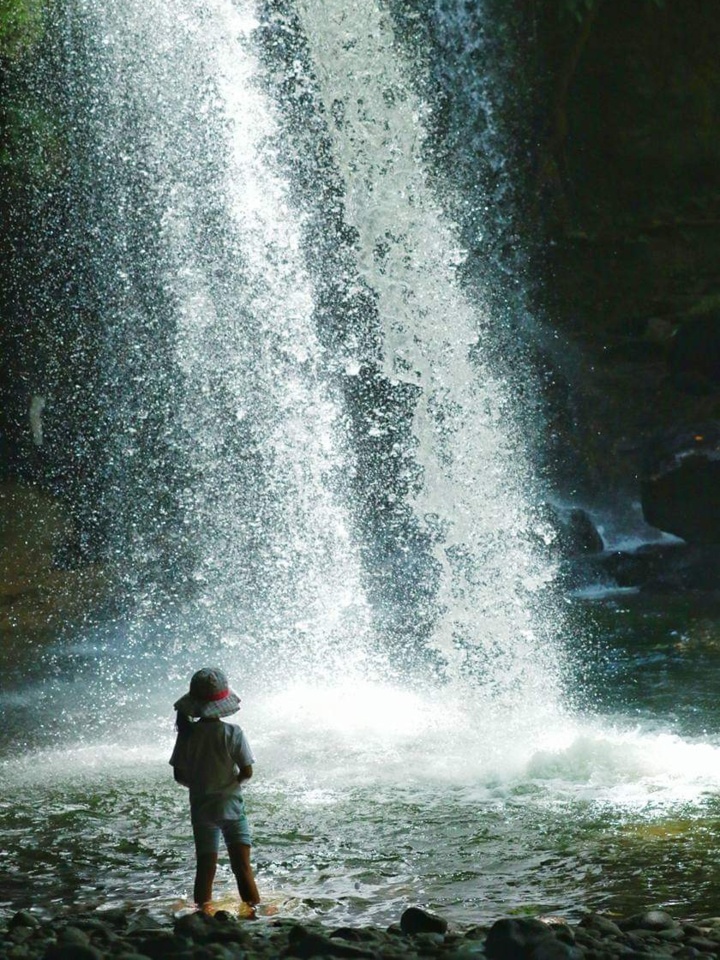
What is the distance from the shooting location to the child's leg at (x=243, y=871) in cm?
538

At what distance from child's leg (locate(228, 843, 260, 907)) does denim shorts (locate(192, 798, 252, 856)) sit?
25 mm

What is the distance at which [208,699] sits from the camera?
17.6 feet

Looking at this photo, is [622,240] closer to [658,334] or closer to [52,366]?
[658,334]

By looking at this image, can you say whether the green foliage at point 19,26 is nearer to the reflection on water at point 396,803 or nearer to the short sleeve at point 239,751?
the reflection on water at point 396,803

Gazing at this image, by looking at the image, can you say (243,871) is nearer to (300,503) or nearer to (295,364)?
(300,503)

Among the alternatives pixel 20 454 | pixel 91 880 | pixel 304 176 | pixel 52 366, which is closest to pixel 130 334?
pixel 52 366

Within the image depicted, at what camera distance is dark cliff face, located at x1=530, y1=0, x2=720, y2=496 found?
762 inches

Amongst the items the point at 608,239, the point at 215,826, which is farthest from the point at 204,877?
the point at 608,239

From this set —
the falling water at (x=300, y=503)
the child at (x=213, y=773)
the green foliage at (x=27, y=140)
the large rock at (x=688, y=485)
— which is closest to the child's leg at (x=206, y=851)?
the child at (x=213, y=773)

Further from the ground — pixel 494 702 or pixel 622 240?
pixel 622 240

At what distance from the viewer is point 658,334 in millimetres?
19312

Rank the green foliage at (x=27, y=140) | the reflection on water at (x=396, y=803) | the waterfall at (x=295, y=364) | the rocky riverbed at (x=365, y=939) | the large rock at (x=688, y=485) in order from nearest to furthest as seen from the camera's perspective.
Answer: the rocky riverbed at (x=365, y=939) → the reflection on water at (x=396, y=803) → the waterfall at (x=295, y=364) → the green foliage at (x=27, y=140) → the large rock at (x=688, y=485)

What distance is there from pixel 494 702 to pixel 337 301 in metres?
9.64

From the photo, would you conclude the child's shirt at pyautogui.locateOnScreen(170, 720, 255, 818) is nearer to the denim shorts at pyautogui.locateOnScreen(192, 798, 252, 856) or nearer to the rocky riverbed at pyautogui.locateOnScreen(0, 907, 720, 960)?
the denim shorts at pyautogui.locateOnScreen(192, 798, 252, 856)
